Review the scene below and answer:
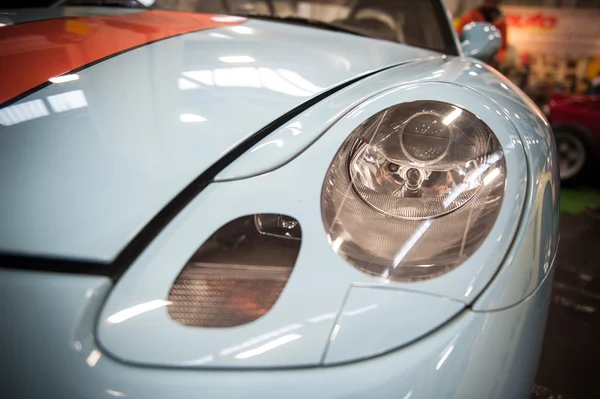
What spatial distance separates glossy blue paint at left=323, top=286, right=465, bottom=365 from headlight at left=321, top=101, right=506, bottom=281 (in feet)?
0.11

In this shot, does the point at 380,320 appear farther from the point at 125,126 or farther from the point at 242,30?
the point at 242,30

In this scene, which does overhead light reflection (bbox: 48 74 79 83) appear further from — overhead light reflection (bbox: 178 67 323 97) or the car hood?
overhead light reflection (bbox: 178 67 323 97)

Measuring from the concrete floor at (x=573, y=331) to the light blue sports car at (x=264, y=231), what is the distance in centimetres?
100

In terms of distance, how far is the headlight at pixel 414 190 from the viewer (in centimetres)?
62

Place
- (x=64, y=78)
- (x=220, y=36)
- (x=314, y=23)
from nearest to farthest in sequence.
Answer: (x=64, y=78) → (x=220, y=36) → (x=314, y=23)

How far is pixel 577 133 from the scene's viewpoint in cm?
431

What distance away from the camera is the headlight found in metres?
0.62

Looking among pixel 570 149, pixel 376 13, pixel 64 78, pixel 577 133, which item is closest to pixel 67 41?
pixel 64 78

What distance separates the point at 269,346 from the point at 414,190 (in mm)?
324

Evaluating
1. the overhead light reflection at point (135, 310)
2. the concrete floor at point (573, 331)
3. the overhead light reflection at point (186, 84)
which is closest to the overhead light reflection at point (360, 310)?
the overhead light reflection at point (135, 310)

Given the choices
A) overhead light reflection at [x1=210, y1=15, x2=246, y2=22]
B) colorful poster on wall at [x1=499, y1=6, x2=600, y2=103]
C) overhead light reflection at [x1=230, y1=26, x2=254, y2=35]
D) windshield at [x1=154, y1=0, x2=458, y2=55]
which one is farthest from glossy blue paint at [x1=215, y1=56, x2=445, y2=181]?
colorful poster on wall at [x1=499, y1=6, x2=600, y2=103]

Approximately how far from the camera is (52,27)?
102 centimetres

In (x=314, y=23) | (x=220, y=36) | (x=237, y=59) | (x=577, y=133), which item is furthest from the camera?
(x=577, y=133)

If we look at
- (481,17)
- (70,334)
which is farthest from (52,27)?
(481,17)
